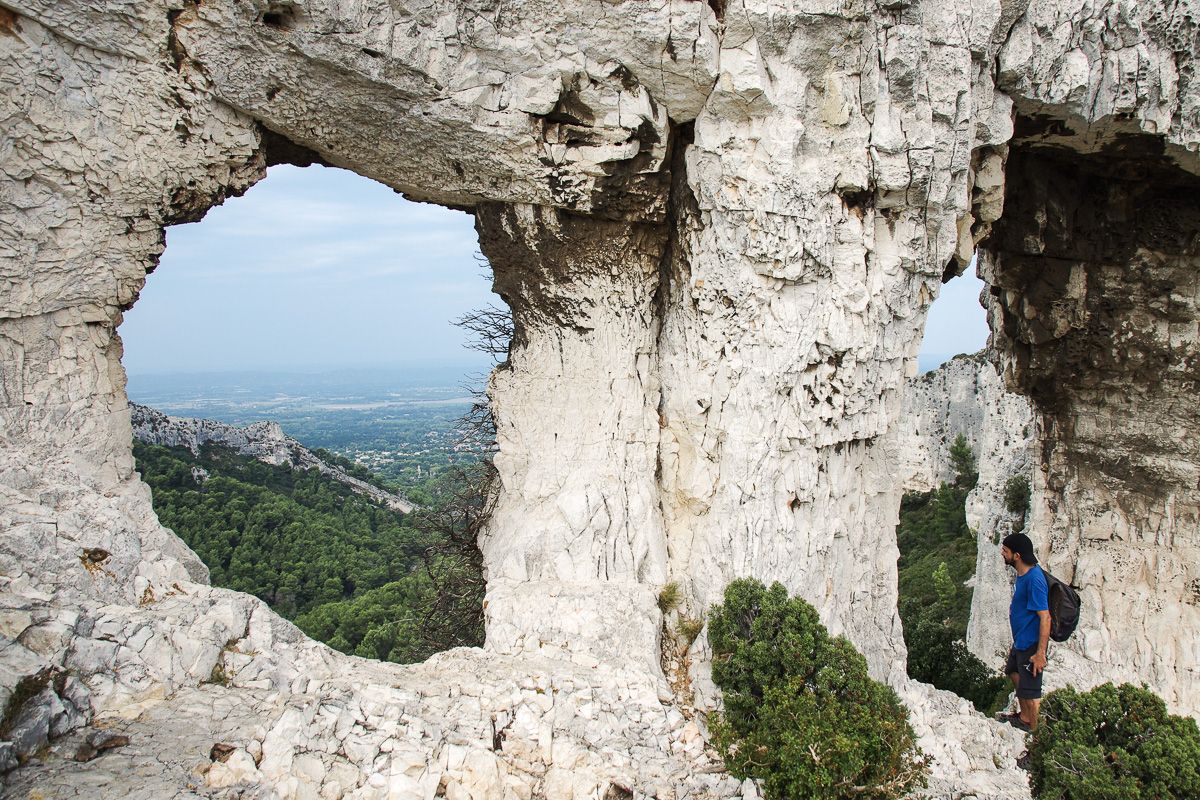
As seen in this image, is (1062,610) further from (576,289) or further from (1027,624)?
(576,289)

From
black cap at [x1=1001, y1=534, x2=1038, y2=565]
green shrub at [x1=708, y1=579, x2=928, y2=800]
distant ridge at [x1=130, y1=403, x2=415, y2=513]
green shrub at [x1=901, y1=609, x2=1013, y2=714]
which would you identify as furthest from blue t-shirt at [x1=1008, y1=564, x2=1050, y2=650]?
distant ridge at [x1=130, y1=403, x2=415, y2=513]

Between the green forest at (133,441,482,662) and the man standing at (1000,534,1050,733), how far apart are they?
682 cm

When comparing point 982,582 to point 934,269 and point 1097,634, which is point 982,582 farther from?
point 934,269

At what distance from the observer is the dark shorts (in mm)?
7367

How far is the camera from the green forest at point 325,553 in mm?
10672

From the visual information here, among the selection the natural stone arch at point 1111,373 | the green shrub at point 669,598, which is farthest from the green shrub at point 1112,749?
the natural stone arch at point 1111,373

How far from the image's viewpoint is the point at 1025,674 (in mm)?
7480

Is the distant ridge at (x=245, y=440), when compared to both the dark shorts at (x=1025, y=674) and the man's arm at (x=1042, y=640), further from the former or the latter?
the man's arm at (x=1042, y=640)

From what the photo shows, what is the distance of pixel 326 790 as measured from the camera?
4383mm

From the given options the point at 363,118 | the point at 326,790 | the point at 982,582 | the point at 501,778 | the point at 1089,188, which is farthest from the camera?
the point at 982,582

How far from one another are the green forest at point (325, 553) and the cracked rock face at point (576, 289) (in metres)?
3.07

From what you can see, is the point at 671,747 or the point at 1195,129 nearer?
the point at 671,747

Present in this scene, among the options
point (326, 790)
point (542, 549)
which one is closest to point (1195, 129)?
point (542, 549)

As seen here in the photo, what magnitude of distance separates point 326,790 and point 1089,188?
478 inches
